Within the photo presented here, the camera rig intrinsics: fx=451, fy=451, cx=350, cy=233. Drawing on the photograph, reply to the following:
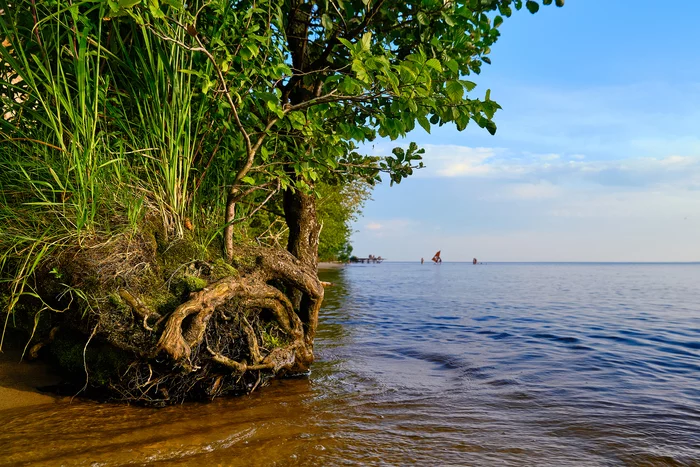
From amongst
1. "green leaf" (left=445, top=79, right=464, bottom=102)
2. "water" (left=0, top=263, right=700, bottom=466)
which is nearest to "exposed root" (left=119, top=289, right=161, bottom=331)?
"water" (left=0, top=263, right=700, bottom=466)

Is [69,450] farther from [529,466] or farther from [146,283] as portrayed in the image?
[529,466]

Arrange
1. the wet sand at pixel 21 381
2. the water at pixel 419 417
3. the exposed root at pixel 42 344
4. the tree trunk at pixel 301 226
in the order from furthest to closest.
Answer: the tree trunk at pixel 301 226 → the exposed root at pixel 42 344 → the wet sand at pixel 21 381 → the water at pixel 419 417

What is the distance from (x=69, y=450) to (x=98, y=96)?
122 inches

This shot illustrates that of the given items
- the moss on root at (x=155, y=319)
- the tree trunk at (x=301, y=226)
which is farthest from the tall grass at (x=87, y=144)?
the tree trunk at (x=301, y=226)

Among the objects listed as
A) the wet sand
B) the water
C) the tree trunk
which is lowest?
the water

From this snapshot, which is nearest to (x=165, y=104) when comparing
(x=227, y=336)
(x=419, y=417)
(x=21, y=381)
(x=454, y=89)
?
(x=227, y=336)

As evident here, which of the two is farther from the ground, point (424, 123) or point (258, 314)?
point (424, 123)

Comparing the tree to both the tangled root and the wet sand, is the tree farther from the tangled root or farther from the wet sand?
the wet sand

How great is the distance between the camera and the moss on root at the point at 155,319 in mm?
4090

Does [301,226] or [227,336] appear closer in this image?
[227,336]

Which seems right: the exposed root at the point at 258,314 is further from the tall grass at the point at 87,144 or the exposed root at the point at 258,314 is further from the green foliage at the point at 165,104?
the tall grass at the point at 87,144

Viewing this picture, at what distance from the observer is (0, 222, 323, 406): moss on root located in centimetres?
409

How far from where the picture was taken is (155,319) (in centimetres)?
418

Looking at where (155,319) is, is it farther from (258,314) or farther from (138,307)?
(258,314)
